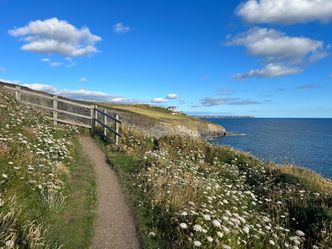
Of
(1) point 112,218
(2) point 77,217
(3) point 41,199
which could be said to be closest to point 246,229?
(1) point 112,218

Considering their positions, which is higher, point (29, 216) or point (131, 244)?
point (29, 216)

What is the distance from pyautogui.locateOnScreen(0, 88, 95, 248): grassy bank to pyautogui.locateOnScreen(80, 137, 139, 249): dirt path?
302mm

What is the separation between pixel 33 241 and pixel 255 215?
21.7ft

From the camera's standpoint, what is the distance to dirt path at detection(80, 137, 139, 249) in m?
8.84

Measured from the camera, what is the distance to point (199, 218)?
875 centimetres

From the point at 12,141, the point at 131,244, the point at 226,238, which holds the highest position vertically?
the point at 12,141

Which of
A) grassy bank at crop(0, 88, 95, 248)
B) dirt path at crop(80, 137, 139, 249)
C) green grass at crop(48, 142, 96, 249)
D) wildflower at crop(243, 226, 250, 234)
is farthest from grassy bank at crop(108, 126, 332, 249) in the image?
grassy bank at crop(0, 88, 95, 248)

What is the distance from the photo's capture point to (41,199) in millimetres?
9602

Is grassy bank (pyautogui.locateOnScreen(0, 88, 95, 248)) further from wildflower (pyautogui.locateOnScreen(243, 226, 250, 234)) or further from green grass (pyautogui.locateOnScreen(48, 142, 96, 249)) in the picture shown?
wildflower (pyautogui.locateOnScreen(243, 226, 250, 234))

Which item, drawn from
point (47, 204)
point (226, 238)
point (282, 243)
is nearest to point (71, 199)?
point (47, 204)

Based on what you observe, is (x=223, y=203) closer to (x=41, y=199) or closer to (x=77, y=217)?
(x=77, y=217)

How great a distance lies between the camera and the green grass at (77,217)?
838cm

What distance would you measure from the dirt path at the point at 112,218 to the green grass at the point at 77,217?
224mm

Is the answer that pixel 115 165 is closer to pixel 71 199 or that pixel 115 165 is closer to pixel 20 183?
pixel 71 199
